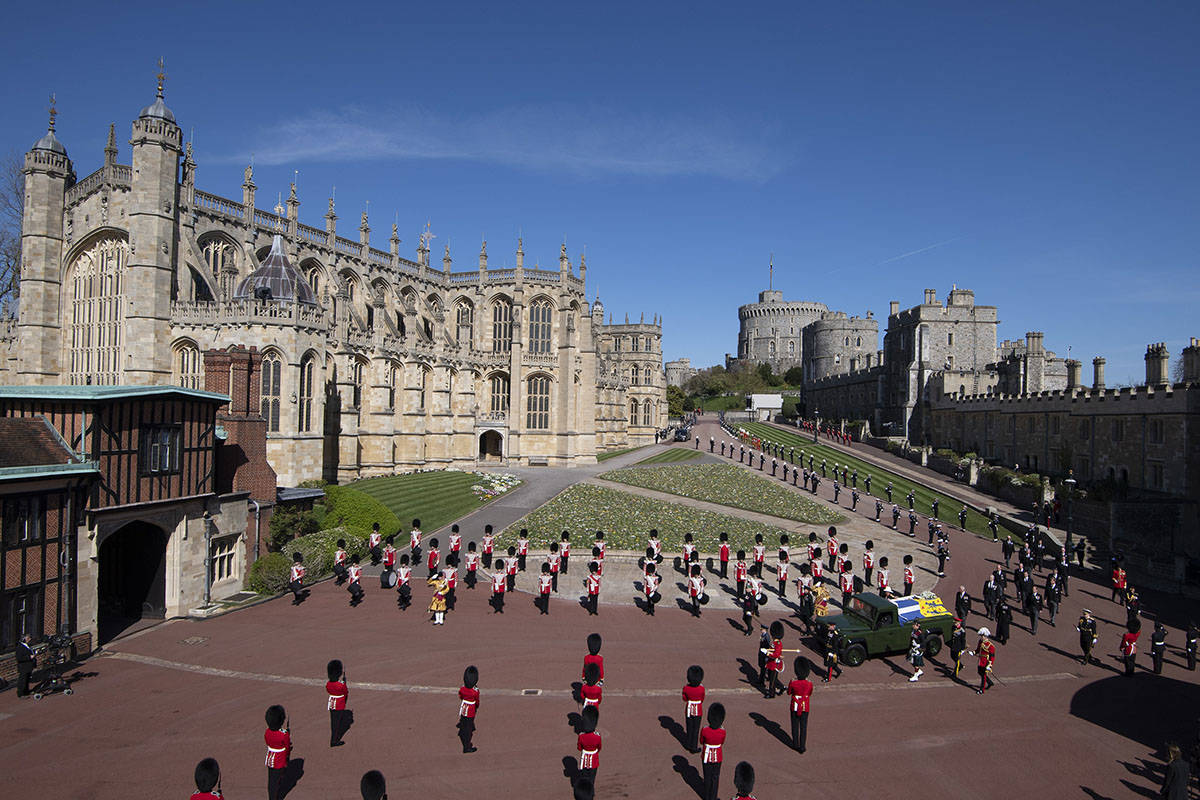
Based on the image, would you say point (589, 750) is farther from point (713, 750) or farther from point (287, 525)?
point (287, 525)

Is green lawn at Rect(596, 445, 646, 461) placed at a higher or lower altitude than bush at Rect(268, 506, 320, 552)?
lower

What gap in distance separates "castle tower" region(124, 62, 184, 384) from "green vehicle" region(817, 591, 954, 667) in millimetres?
32622

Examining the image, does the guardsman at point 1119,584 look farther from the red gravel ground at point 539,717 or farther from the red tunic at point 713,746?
the red tunic at point 713,746

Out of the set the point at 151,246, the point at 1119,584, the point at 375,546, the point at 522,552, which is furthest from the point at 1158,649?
the point at 151,246

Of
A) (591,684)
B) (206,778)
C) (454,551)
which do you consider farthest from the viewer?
(454,551)

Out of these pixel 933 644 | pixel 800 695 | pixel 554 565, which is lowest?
pixel 933 644

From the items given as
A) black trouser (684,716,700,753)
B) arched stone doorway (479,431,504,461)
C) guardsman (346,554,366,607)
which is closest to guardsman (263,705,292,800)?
black trouser (684,716,700,753)

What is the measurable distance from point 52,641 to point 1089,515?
3843 centimetres

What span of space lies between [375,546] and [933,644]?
1740 centimetres

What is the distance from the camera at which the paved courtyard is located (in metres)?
10.9

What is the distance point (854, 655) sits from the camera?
1597 cm

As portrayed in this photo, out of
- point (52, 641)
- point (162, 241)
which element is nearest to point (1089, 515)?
point (52, 641)

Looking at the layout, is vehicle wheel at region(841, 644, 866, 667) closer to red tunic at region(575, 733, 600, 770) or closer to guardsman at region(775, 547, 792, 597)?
guardsman at region(775, 547, 792, 597)

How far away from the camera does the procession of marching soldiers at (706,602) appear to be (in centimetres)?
1003
